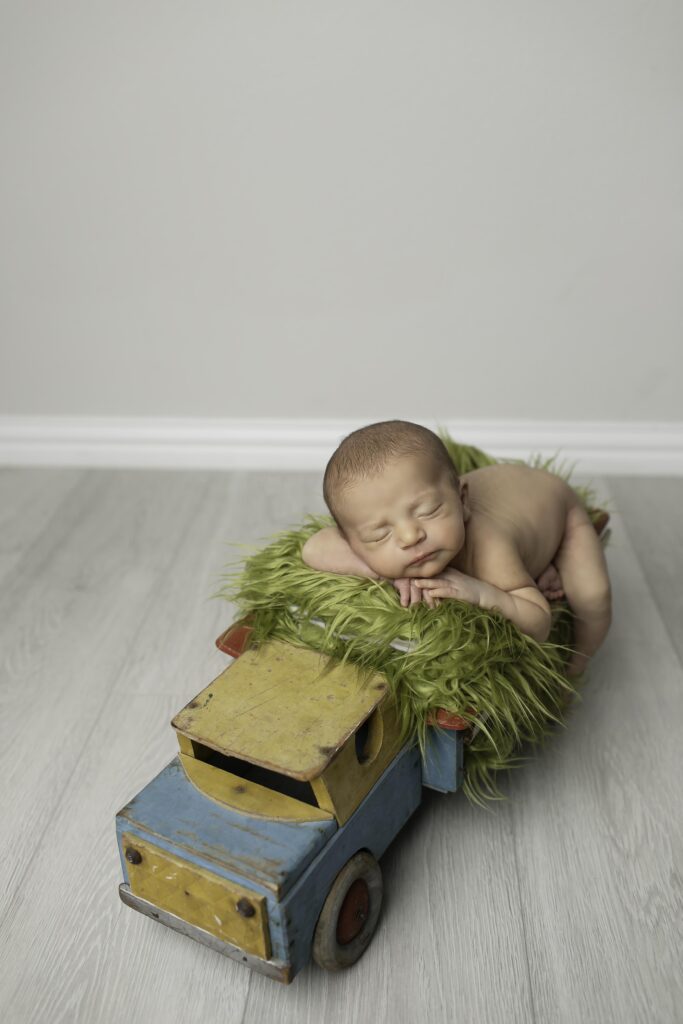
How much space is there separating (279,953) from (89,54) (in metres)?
1.50

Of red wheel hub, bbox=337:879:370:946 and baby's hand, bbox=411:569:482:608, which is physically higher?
baby's hand, bbox=411:569:482:608

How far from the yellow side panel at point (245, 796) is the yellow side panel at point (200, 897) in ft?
0.23

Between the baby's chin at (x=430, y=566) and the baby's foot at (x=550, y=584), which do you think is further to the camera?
the baby's foot at (x=550, y=584)

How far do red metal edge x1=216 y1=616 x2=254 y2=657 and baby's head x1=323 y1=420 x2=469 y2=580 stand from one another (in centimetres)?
16

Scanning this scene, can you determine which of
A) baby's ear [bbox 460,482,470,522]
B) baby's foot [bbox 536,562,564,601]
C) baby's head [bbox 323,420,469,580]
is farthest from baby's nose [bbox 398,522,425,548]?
baby's foot [bbox 536,562,564,601]

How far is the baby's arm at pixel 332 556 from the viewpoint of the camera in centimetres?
111

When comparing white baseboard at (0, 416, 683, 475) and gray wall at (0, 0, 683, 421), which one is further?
white baseboard at (0, 416, 683, 475)

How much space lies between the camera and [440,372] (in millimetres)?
1892

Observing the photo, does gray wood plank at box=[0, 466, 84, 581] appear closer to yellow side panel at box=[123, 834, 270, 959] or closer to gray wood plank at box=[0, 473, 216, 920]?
gray wood plank at box=[0, 473, 216, 920]

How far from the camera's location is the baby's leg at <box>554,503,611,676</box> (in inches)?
48.8

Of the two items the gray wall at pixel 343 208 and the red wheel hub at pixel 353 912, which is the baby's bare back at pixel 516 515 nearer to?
the red wheel hub at pixel 353 912

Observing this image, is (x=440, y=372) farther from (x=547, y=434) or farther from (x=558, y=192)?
(x=558, y=192)

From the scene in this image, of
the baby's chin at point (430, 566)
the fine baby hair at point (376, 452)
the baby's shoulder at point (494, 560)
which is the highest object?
the fine baby hair at point (376, 452)

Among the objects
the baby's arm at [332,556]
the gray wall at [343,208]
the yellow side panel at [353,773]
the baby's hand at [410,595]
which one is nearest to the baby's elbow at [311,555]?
the baby's arm at [332,556]
